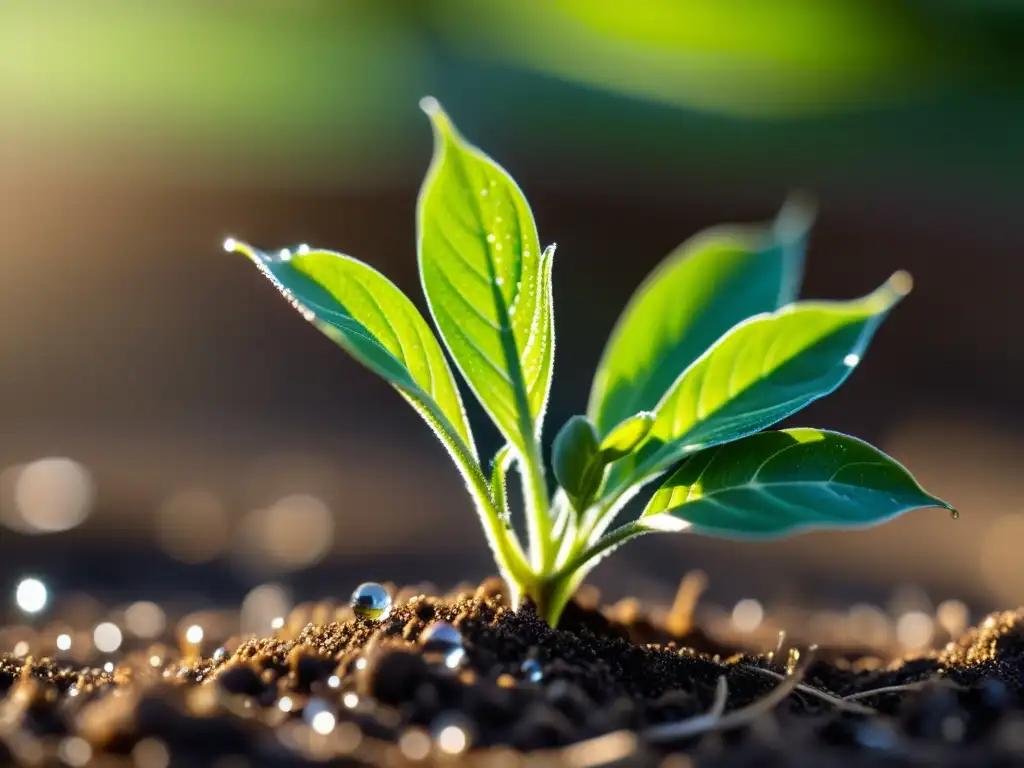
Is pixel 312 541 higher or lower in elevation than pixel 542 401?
lower

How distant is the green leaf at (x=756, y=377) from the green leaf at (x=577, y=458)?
6cm

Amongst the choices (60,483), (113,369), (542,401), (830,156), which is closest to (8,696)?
(542,401)

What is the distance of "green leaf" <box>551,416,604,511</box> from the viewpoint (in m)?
1.20

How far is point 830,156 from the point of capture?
23.0 ft

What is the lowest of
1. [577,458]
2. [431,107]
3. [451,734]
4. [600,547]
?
[451,734]

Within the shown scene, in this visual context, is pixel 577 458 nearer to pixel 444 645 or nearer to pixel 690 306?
pixel 444 645

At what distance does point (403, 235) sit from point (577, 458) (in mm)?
5232

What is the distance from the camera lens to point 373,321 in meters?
1.24

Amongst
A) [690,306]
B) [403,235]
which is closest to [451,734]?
[690,306]

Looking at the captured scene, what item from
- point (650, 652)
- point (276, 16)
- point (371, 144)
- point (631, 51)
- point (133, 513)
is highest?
point (276, 16)

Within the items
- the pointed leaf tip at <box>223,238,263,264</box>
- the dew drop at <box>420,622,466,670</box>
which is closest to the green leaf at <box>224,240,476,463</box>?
the pointed leaf tip at <box>223,238,263,264</box>

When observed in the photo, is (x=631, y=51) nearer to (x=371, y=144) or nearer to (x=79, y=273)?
(x=371, y=144)

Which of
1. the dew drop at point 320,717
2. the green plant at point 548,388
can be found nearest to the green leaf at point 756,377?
the green plant at point 548,388

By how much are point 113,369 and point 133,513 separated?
1.73 m
